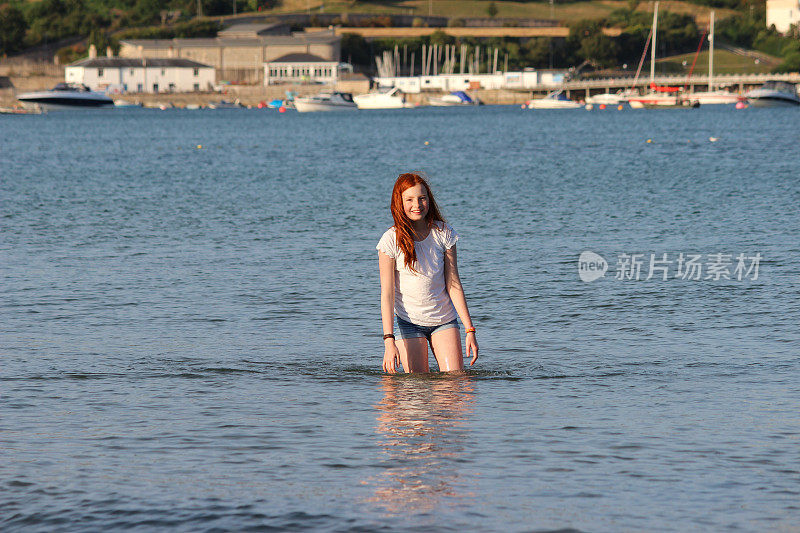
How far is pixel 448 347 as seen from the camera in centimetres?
1015

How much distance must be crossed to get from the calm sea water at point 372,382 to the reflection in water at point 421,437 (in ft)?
0.09

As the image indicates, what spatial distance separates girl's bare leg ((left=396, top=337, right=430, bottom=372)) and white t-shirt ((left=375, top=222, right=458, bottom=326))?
0.21 m

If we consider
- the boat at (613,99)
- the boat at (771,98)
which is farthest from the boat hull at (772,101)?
the boat at (613,99)

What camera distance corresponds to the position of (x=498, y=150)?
70938 millimetres

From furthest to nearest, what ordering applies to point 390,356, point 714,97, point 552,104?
1. point 552,104
2. point 714,97
3. point 390,356

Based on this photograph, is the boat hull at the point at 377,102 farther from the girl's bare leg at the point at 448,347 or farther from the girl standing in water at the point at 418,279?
the girl standing in water at the point at 418,279

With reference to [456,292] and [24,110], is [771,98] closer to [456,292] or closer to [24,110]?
[24,110]

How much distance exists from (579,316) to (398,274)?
652 cm

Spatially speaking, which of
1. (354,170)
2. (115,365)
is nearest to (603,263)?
(115,365)

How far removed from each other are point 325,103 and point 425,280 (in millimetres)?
169148

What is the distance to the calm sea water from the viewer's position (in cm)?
771

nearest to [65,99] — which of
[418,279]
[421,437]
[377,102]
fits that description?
[377,102]

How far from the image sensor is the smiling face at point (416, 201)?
941cm

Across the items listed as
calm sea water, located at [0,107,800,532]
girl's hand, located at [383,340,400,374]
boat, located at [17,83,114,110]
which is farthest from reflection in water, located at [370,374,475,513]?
boat, located at [17,83,114,110]
